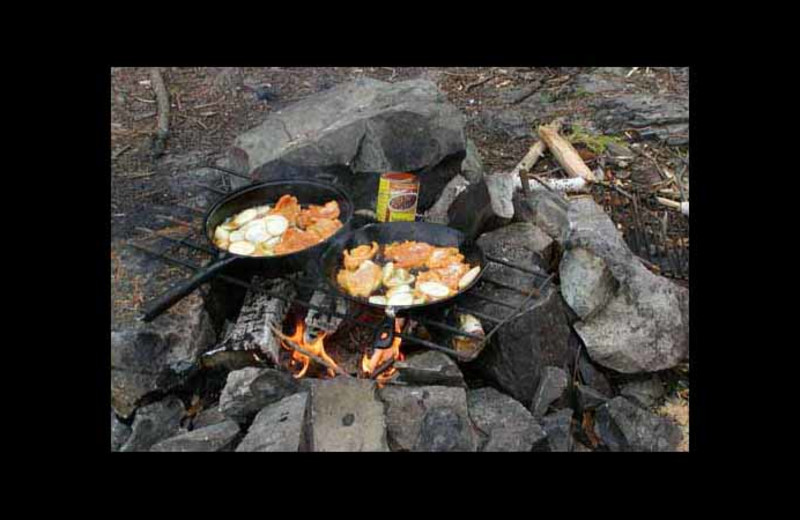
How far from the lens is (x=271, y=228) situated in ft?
14.8

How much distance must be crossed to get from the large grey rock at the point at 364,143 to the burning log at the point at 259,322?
122 centimetres

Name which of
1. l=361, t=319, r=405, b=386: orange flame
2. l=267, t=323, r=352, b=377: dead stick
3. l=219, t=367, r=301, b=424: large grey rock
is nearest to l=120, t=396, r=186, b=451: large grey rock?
l=219, t=367, r=301, b=424: large grey rock

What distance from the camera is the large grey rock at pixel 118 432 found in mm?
3488

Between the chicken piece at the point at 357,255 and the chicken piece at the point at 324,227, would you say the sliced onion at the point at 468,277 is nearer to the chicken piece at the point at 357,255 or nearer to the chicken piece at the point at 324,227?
the chicken piece at the point at 357,255

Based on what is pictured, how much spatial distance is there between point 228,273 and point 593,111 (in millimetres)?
5280

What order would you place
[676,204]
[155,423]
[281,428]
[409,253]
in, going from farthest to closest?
[676,204] < [409,253] < [155,423] < [281,428]

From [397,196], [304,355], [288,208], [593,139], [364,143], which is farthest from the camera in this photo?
[593,139]

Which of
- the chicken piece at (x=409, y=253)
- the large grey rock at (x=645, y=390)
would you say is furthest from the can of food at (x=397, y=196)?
the large grey rock at (x=645, y=390)

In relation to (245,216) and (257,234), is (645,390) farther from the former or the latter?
(245,216)

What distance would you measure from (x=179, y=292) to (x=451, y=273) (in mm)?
1835

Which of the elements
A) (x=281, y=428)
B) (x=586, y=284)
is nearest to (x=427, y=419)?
(x=281, y=428)

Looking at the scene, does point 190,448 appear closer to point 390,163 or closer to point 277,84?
point 390,163

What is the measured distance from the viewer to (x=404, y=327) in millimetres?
3885

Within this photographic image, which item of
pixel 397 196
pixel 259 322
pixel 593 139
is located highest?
pixel 593 139
